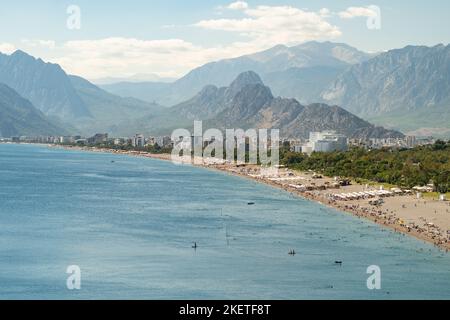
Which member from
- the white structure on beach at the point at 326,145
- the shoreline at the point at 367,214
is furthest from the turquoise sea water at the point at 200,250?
the white structure on beach at the point at 326,145

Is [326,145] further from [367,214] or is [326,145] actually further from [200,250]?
[200,250]

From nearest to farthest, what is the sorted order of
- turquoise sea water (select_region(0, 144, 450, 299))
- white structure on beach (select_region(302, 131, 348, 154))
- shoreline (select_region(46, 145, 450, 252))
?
turquoise sea water (select_region(0, 144, 450, 299))
shoreline (select_region(46, 145, 450, 252))
white structure on beach (select_region(302, 131, 348, 154))

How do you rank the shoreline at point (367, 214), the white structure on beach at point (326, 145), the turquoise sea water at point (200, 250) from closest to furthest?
the turquoise sea water at point (200, 250), the shoreline at point (367, 214), the white structure on beach at point (326, 145)

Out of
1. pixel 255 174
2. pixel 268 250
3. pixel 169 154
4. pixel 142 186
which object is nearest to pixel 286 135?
pixel 169 154

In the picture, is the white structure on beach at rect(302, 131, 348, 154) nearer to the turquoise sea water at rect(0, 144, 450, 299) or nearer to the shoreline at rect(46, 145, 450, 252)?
Result: the shoreline at rect(46, 145, 450, 252)

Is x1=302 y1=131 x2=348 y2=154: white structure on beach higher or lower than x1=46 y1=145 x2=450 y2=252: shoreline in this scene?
higher

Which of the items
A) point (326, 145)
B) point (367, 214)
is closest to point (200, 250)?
point (367, 214)

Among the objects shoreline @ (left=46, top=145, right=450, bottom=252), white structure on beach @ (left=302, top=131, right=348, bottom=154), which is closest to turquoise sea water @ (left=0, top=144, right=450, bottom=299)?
shoreline @ (left=46, top=145, right=450, bottom=252)

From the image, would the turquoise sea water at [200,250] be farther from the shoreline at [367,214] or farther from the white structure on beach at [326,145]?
the white structure on beach at [326,145]
